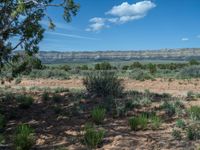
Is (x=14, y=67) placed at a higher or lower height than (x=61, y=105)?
higher

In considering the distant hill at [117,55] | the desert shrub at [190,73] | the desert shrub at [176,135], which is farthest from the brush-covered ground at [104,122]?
the distant hill at [117,55]

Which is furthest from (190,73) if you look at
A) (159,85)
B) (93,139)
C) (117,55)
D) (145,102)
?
(117,55)

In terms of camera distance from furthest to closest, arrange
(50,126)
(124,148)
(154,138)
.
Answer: (50,126) < (154,138) < (124,148)

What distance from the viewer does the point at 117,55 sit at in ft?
572

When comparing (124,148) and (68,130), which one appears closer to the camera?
(124,148)

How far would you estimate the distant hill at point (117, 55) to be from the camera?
15575 centimetres

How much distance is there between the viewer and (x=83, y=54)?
17750 cm

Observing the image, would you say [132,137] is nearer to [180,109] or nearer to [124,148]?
[124,148]

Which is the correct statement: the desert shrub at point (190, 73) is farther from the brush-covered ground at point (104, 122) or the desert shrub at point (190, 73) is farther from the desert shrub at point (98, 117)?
the desert shrub at point (98, 117)

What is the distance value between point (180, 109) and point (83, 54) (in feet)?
544

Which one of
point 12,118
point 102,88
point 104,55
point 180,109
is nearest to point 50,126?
point 12,118

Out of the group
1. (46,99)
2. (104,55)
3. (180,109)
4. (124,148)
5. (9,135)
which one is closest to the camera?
(124,148)

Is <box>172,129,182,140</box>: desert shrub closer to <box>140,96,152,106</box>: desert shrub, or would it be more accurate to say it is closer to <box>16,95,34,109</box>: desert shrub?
<box>140,96,152,106</box>: desert shrub

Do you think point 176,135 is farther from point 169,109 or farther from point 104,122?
point 169,109
